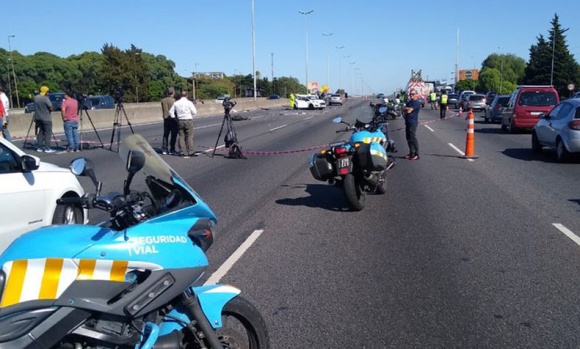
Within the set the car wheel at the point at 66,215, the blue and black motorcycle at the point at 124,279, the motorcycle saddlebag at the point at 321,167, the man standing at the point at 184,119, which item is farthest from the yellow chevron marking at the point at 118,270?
the man standing at the point at 184,119

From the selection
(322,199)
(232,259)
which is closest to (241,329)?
(232,259)

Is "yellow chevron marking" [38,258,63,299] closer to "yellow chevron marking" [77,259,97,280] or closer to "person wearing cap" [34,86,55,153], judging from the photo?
"yellow chevron marking" [77,259,97,280]

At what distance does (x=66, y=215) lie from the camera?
6.68 metres

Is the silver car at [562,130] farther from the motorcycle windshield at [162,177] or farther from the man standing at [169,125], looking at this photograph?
the motorcycle windshield at [162,177]

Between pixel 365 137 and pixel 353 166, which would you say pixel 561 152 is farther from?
pixel 353 166

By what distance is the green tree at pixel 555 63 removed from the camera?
8638 cm

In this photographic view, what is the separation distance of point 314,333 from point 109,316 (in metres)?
1.98

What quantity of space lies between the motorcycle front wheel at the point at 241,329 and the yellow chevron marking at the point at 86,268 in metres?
0.85

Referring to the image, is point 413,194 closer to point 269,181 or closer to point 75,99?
point 269,181

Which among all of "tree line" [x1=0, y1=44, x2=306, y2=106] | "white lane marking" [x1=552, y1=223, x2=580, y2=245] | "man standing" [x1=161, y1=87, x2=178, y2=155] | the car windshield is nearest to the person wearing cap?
"man standing" [x1=161, y1=87, x2=178, y2=155]

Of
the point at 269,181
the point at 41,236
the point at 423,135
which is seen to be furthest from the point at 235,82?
the point at 41,236

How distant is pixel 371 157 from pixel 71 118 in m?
12.1

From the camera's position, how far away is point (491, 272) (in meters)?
6.00

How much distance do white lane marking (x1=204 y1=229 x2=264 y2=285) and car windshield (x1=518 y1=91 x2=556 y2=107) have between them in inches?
717
